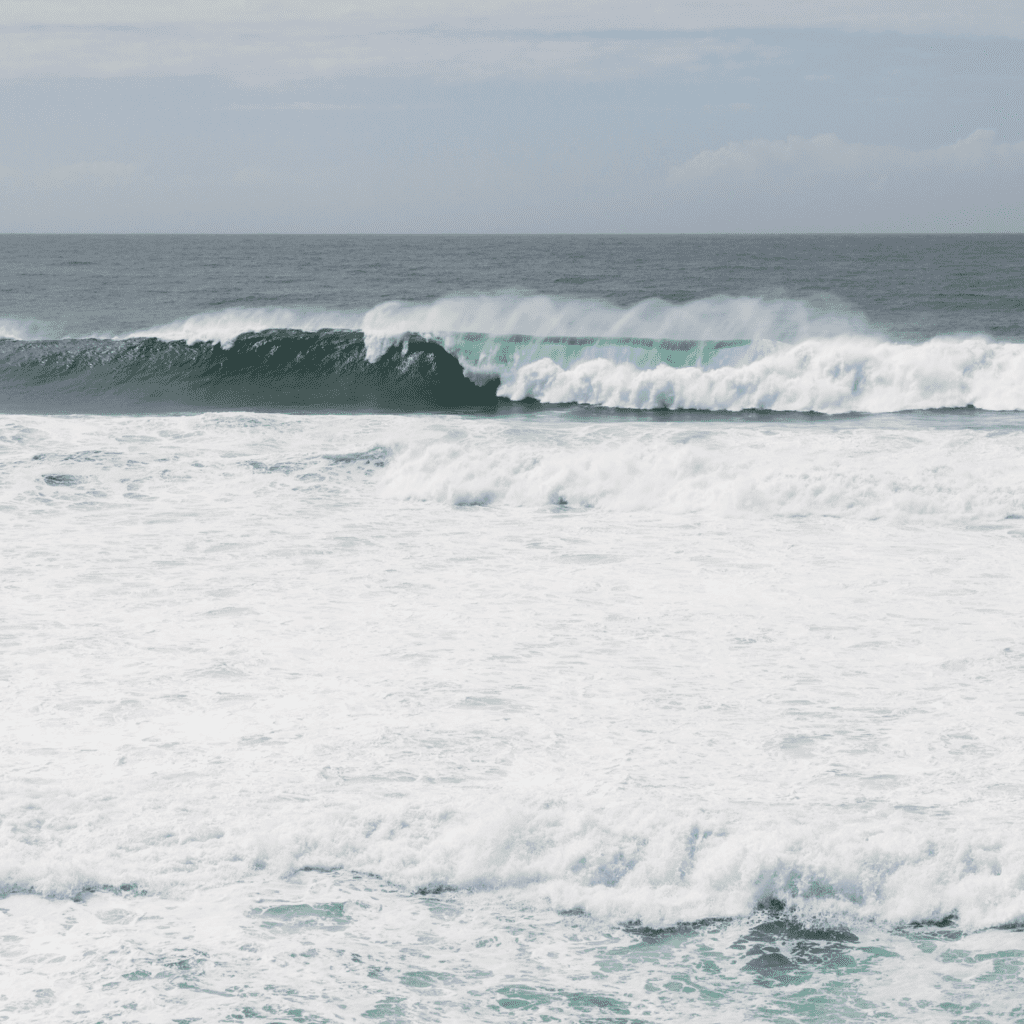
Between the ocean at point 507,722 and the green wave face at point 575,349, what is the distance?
5702 mm

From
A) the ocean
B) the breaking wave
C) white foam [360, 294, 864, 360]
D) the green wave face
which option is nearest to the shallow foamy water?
the ocean

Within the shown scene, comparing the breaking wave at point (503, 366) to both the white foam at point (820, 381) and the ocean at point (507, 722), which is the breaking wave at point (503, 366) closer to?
the white foam at point (820, 381)

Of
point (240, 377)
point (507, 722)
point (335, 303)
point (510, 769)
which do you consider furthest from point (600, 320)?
point (510, 769)

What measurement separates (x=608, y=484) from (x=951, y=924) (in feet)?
23.8

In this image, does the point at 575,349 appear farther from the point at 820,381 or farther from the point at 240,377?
the point at 240,377

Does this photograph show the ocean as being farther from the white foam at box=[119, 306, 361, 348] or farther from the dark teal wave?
the white foam at box=[119, 306, 361, 348]

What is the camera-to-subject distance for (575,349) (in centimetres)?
2009

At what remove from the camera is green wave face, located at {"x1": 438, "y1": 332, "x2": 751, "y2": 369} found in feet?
64.5

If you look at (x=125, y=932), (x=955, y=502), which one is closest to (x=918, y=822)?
(x=125, y=932)

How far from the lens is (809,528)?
32.3 feet

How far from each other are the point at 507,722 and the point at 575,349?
15.0m

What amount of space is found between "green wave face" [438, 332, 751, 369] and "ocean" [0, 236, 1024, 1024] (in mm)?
5702

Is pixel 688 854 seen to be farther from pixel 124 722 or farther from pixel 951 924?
pixel 124 722

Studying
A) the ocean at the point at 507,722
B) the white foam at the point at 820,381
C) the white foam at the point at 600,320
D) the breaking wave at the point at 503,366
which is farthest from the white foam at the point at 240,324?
the ocean at the point at 507,722
